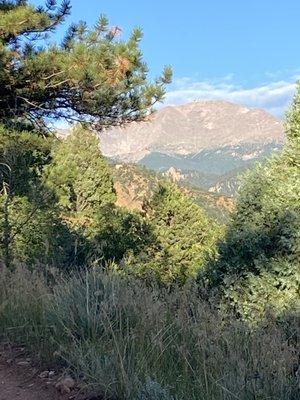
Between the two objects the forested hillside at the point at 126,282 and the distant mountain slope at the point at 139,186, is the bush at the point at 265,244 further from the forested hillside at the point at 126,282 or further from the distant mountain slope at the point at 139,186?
the distant mountain slope at the point at 139,186

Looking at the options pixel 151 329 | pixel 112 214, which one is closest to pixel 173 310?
pixel 151 329

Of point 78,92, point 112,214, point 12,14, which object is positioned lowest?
point 112,214

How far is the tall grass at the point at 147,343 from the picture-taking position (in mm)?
2783

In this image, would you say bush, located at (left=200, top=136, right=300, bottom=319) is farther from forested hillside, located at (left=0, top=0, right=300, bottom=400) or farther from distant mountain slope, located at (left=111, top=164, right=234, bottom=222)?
distant mountain slope, located at (left=111, top=164, right=234, bottom=222)

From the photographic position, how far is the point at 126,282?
5.15 meters

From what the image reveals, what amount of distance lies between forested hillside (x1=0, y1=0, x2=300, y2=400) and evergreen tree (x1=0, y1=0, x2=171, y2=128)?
3 cm

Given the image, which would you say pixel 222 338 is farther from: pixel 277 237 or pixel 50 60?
pixel 50 60

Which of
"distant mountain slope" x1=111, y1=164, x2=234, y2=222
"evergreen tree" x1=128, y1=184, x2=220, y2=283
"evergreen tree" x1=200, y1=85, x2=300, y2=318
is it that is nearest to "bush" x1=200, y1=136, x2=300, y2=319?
"evergreen tree" x1=200, y1=85, x2=300, y2=318

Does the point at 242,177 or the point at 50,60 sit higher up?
the point at 50,60

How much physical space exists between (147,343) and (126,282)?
1653 millimetres

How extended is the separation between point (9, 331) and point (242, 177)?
4527 millimetres

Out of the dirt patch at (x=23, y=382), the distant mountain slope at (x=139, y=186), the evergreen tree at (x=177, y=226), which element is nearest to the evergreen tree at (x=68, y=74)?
the dirt patch at (x=23, y=382)

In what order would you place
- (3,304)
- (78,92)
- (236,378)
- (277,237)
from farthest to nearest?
(78,92), (277,237), (3,304), (236,378)

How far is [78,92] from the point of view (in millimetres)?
10352
